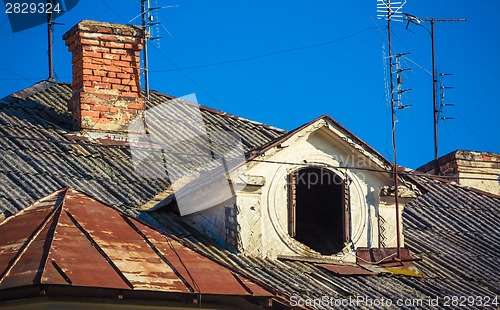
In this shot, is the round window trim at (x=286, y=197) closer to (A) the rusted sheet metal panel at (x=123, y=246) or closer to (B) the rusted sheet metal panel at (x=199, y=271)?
(B) the rusted sheet metal panel at (x=199, y=271)

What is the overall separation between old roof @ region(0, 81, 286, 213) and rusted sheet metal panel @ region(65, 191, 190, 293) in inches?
58.6

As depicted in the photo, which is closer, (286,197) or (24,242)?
(24,242)

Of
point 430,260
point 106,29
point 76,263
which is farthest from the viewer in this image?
point 106,29

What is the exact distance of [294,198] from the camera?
44.1 ft

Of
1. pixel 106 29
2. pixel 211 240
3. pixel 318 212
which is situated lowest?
pixel 211 240

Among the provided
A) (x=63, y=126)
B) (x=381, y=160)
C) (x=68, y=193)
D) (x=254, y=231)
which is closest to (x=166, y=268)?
(x=68, y=193)

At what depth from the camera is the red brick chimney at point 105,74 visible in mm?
15867

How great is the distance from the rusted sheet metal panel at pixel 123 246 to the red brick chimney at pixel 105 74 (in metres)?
4.69

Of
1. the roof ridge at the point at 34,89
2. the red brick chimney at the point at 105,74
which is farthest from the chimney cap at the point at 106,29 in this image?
the roof ridge at the point at 34,89

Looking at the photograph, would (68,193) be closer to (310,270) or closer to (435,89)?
(310,270)

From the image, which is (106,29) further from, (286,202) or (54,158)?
(286,202)

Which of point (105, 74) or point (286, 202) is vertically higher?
point (105, 74)

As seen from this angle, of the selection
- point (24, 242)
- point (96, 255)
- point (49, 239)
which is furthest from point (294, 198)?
point (24, 242)

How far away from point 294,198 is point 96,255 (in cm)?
413
